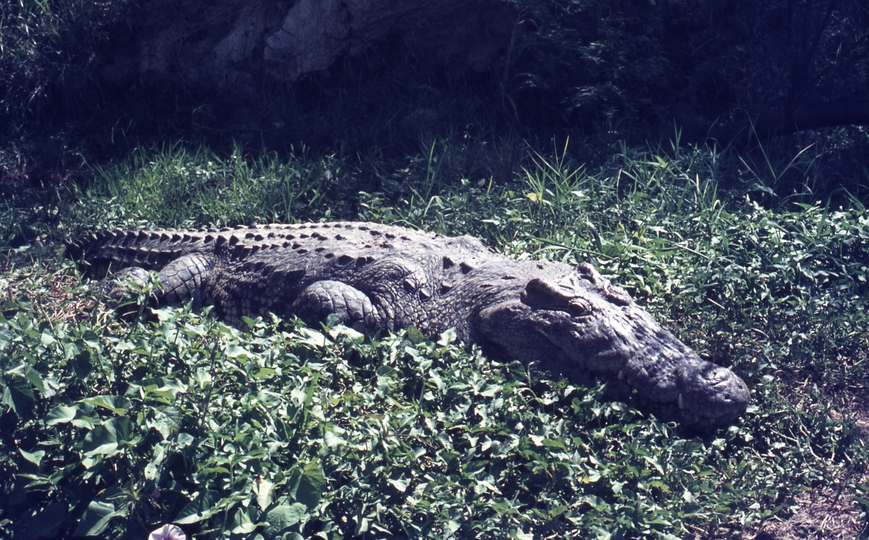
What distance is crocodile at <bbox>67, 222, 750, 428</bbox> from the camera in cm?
316

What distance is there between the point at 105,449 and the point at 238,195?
3484mm

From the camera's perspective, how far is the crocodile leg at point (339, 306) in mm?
3760

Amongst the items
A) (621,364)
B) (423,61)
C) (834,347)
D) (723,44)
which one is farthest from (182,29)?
(834,347)

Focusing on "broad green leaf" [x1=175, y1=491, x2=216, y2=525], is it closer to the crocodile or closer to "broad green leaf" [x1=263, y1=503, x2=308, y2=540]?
"broad green leaf" [x1=263, y1=503, x2=308, y2=540]

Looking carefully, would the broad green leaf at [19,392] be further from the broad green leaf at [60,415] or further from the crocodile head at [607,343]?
the crocodile head at [607,343]

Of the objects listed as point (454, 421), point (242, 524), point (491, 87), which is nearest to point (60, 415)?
point (242, 524)

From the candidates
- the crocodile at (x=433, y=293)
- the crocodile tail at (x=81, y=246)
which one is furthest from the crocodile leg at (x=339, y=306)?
the crocodile tail at (x=81, y=246)

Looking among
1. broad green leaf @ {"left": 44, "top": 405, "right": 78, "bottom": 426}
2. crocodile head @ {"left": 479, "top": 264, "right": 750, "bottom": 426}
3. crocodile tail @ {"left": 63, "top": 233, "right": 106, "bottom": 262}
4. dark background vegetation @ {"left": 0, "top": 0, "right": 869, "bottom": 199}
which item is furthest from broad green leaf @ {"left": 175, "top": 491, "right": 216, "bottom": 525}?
dark background vegetation @ {"left": 0, "top": 0, "right": 869, "bottom": 199}

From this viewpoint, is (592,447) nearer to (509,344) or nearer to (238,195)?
(509,344)

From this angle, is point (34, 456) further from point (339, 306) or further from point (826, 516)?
point (826, 516)

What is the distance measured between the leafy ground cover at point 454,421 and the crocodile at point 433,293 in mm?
155

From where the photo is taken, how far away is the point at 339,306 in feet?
12.3

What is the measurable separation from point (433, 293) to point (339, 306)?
1.63ft

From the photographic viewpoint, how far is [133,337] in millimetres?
2863
